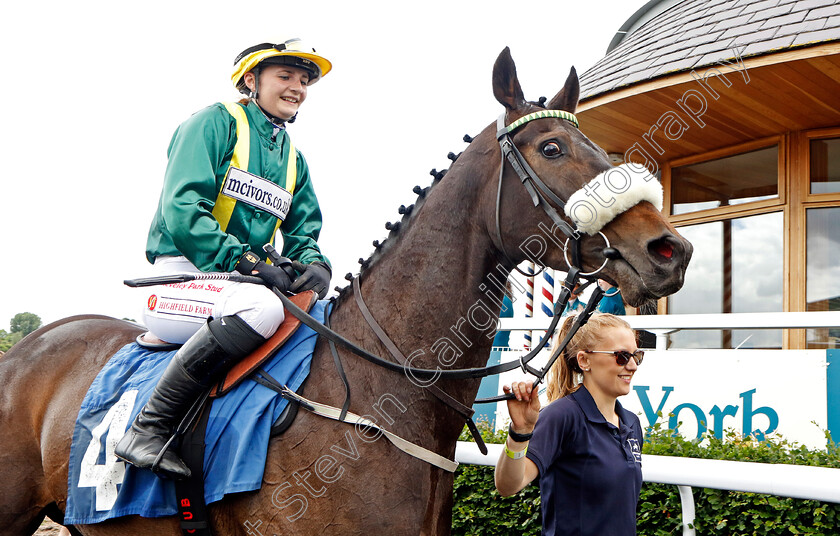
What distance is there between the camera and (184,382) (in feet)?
6.85

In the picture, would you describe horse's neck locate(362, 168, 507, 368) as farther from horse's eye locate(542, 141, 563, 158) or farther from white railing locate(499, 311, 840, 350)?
white railing locate(499, 311, 840, 350)

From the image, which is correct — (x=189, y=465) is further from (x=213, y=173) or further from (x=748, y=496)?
(x=748, y=496)

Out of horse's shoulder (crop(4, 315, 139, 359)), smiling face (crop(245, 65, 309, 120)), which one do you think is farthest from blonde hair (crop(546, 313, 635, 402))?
horse's shoulder (crop(4, 315, 139, 359))

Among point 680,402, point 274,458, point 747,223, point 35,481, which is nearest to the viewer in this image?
point 274,458

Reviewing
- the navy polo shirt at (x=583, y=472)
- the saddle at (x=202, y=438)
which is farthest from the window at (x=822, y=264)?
the saddle at (x=202, y=438)

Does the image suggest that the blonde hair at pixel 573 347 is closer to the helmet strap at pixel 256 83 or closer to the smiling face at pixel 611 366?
the smiling face at pixel 611 366

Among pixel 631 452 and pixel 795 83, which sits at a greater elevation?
pixel 795 83

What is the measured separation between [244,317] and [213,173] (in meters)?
0.59

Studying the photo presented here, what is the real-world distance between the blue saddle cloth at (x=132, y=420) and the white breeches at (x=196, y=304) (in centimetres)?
12

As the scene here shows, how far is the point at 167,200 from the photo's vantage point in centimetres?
227

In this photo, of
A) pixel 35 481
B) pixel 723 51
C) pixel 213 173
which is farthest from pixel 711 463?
pixel 723 51

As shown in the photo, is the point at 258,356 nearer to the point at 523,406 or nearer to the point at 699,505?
the point at 523,406

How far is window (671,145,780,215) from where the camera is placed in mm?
6699

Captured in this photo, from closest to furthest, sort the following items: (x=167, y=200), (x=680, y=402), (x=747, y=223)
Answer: (x=167, y=200) < (x=680, y=402) < (x=747, y=223)
